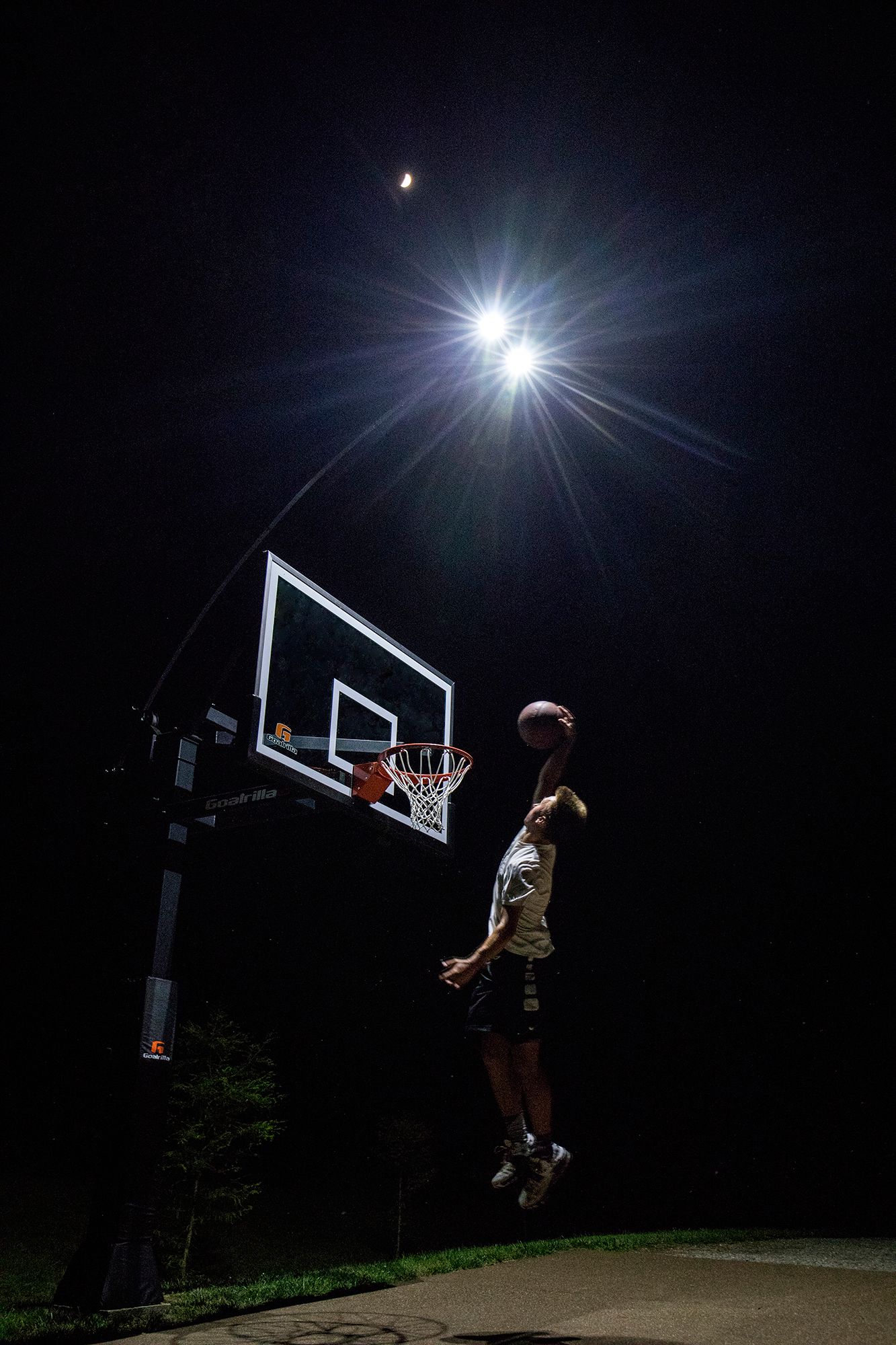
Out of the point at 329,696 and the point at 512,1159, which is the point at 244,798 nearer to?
the point at 329,696

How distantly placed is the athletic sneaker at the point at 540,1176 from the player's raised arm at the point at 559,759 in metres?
1.74

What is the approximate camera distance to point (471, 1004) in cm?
464

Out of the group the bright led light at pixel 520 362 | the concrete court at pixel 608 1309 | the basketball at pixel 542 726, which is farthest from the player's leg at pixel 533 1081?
the bright led light at pixel 520 362

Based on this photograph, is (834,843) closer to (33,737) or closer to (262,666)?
(262,666)

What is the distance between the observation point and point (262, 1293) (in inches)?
304

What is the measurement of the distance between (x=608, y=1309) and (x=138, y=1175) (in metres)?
3.94

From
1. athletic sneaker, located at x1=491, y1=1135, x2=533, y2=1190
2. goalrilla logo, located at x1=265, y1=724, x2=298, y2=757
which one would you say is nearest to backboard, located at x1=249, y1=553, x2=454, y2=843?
goalrilla logo, located at x1=265, y1=724, x2=298, y2=757

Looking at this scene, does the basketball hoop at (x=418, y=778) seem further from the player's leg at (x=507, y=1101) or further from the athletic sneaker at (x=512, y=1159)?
the athletic sneaker at (x=512, y=1159)

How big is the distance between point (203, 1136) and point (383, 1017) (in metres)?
8.97

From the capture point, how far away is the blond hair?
178 inches

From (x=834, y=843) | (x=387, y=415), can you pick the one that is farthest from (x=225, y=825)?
(x=834, y=843)

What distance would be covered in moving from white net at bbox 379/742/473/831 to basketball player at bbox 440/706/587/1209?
9.62 ft

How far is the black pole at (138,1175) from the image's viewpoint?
7277mm

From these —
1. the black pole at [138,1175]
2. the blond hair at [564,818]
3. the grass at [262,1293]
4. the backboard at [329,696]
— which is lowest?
the grass at [262,1293]
